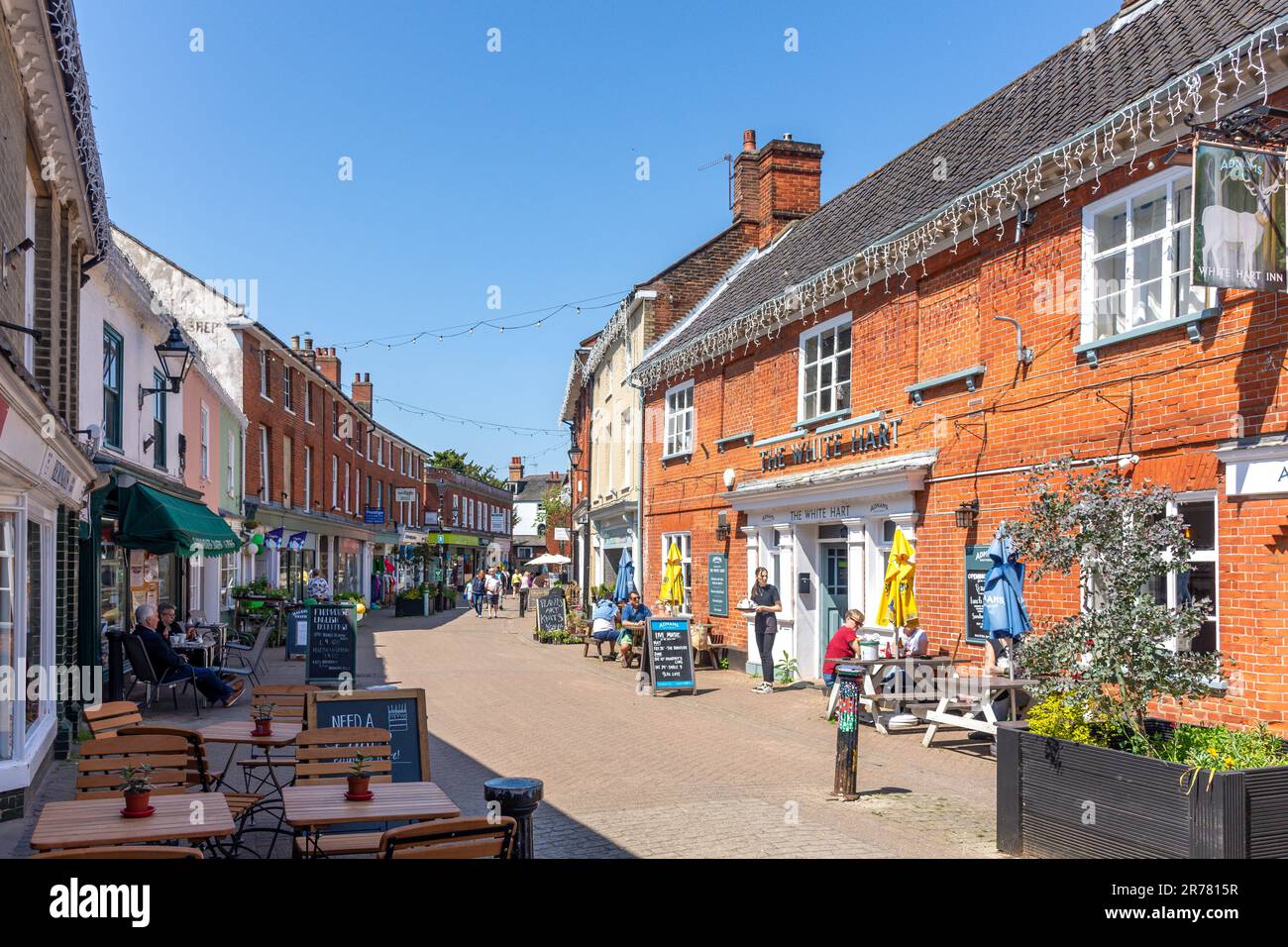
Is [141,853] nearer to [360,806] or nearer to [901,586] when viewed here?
[360,806]

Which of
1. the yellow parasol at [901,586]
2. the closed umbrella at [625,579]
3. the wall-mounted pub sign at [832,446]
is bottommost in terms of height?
the closed umbrella at [625,579]

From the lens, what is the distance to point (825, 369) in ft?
53.0

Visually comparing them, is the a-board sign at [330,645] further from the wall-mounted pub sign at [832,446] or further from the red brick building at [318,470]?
the red brick building at [318,470]

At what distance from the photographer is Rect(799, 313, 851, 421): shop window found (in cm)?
1552

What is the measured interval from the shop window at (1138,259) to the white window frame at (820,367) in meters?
4.91

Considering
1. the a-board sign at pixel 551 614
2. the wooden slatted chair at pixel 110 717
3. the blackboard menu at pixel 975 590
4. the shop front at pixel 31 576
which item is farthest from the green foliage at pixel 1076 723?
the a-board sign at pixel 551 614

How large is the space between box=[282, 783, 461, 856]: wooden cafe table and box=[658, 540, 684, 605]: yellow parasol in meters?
12.7

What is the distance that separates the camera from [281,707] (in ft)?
29.9

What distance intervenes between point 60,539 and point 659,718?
22.3 ft

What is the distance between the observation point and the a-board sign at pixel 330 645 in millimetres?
15641

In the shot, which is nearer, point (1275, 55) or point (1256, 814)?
point (1256, 814)
